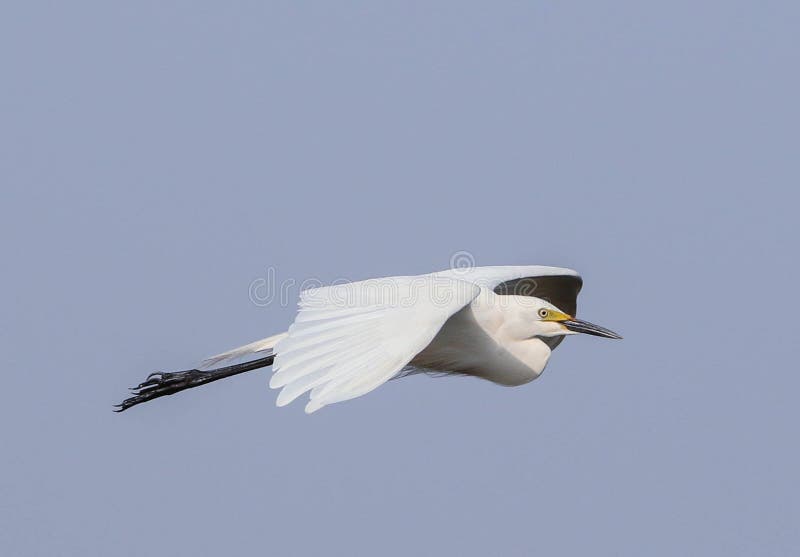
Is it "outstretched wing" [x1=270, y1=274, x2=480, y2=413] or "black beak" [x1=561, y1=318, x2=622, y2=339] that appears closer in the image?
"outstretched wing" [x1=270, y1=274, x2=480, y2=413]

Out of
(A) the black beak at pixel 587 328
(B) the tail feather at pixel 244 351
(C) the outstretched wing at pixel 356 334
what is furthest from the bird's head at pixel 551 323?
(B) the tail feather at pixel 244 351

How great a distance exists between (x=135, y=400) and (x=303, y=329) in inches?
135

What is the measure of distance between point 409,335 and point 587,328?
236 cm

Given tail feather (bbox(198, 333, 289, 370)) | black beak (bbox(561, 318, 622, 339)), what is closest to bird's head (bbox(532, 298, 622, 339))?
black beak (bbox(561, 318, 622, 339))

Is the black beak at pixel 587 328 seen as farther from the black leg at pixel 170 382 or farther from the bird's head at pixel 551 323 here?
the black leg at pixel 170 382

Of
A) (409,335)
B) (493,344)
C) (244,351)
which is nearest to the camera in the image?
(409,335)

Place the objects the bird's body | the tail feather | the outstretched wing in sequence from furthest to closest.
Answer: the tail feather → the bird's body → the outstretched wing

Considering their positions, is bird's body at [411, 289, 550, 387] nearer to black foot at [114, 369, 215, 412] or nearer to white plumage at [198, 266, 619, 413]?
white plumage at [198, 266, 619, 413]

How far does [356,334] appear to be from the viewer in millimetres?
6117

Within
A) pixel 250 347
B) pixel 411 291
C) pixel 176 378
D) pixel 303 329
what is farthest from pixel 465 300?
pixel 176 378

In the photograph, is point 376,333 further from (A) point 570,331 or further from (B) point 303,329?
(A) point 570,331

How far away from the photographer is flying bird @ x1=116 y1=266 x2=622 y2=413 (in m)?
5.77

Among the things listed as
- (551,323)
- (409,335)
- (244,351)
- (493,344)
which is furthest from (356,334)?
(244,351)

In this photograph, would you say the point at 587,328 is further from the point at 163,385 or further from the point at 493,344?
the point at 163,385
